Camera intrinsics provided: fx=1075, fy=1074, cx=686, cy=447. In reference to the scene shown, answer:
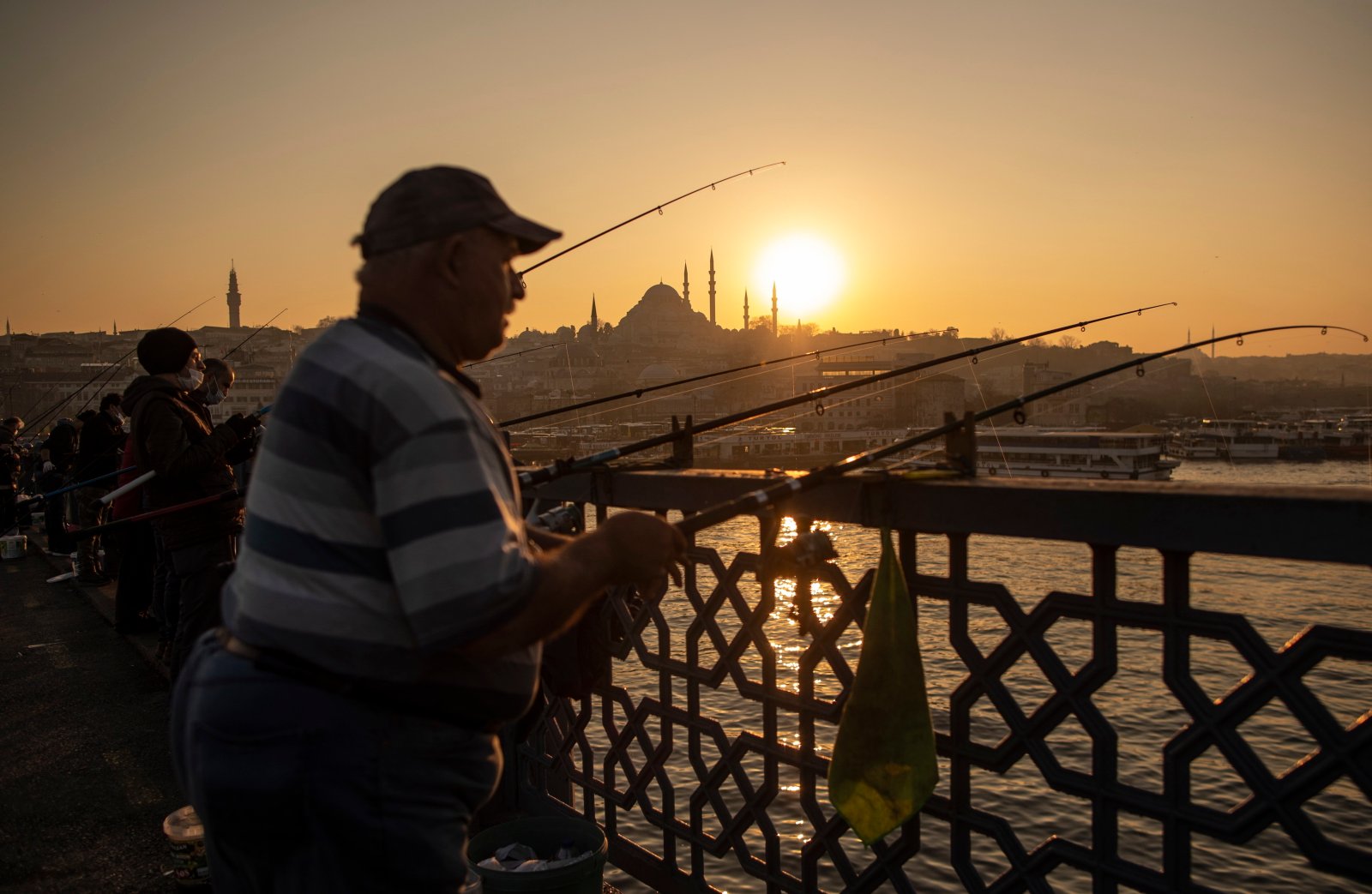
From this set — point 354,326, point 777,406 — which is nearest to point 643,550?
point 354,326

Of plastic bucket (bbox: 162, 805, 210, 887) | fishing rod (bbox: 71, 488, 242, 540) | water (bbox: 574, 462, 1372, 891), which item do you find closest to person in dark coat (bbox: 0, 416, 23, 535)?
water (bbox: 574, 462, 1372, 891)

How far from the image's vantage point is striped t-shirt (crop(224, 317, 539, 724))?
4.32 feet

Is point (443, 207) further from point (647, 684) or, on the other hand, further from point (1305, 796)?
point (647, 684)

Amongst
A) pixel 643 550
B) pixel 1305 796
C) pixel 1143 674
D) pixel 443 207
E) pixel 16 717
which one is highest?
pixel 443 207

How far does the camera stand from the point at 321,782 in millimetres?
1462

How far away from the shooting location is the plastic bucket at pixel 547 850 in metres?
2.69

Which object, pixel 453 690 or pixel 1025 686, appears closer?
pixel 453 690

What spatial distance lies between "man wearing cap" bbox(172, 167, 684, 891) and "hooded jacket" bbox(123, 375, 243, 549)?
3067 mm

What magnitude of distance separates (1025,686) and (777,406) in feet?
51.8

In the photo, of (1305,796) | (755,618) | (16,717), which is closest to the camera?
(1305,796)

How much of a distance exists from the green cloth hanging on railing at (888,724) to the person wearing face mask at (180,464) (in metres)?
3.05

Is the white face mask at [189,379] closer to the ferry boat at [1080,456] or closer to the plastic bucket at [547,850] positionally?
the plastic bucket at [547,850]

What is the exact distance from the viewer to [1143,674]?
1953cm

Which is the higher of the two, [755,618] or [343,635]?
[343,635]
